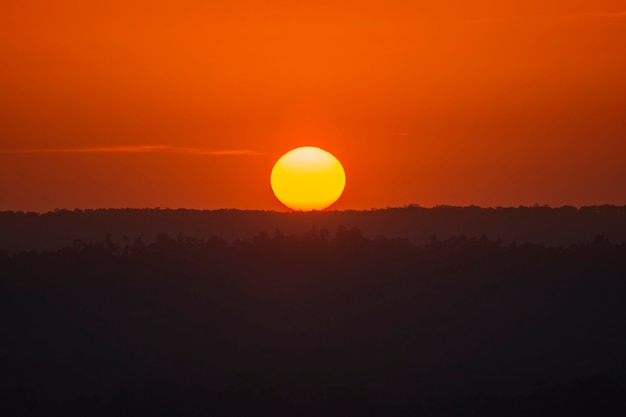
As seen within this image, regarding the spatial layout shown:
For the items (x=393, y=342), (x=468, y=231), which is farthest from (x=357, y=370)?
(x=468, y=231)

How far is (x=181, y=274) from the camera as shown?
100250mm

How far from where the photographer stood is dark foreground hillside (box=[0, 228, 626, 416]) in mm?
81812

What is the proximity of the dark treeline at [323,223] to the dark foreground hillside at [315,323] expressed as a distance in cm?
522

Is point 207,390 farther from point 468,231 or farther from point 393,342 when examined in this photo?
point 468,231

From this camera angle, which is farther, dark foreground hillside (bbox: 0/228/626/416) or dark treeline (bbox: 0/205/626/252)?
dark treeline (bbox: 0/205/626/252)

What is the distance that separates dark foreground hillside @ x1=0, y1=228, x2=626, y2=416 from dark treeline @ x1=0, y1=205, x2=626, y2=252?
17.1 ft

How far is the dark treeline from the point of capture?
370 feet

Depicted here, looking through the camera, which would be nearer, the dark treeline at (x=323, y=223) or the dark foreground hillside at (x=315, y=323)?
the dark foreground hillside at (x=315, y=323)

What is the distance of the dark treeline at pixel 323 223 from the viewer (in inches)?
4434

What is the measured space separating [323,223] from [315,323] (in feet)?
59.0

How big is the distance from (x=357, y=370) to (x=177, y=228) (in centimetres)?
2867

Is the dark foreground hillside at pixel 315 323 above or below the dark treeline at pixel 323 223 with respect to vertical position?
below

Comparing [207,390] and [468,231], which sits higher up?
[468,231]

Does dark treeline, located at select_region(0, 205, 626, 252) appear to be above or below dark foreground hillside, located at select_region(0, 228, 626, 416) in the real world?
above
